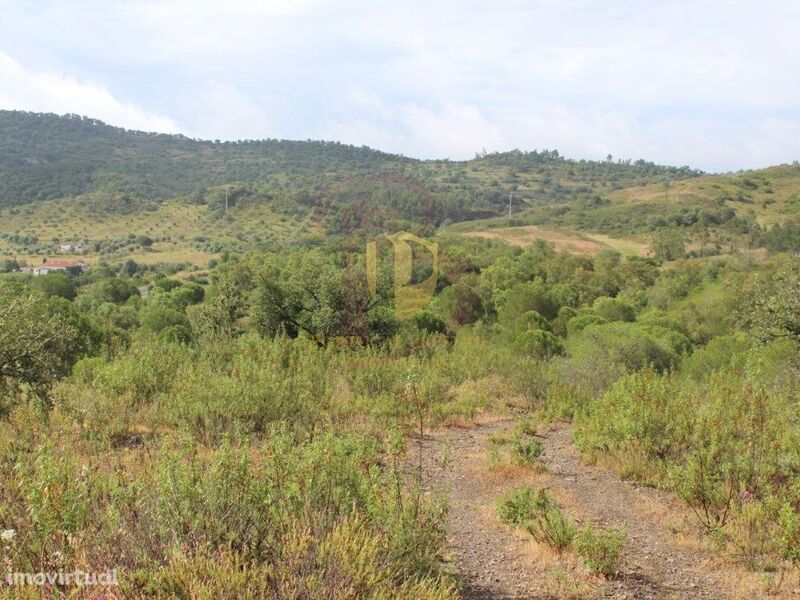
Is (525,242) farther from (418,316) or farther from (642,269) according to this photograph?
(418,316)

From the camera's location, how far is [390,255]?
23500 millimetres

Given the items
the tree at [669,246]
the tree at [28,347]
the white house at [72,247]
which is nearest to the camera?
the tree at [28,347]

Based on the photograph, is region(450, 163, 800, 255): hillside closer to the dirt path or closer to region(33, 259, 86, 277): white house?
region(33, 259, 86, 277): white house

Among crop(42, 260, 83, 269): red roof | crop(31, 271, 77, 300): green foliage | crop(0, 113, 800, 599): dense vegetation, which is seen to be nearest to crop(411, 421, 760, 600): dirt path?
crop(0, 113, 800, 599): dense vegetation

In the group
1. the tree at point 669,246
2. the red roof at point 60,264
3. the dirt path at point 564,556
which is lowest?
the dirt path at point 564,556

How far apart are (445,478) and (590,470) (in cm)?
179

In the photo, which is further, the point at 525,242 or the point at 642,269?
the point at 525,242

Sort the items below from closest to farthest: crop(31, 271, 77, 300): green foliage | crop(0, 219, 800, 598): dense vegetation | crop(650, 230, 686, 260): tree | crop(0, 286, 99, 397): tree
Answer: crop(0, 219, 800, 598): dense vegetation < crop(0, 286, 99, 397): tree < crop(31, 271, 77, 300): green foliage < crop(650, 230, 686, 260): tree

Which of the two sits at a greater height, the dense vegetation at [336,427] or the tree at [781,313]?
the tree at [781,313]

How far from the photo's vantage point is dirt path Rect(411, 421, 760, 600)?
4.34 m

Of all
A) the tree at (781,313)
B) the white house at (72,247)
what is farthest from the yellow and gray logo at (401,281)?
the white house at (72,247)

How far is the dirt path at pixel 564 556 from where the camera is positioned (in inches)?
171

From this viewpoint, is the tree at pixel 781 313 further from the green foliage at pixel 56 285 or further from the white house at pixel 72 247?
the white house at pixel 72 247

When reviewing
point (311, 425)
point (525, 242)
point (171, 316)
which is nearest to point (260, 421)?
point (311, 425)
